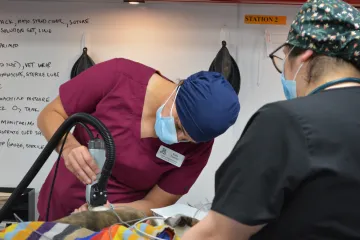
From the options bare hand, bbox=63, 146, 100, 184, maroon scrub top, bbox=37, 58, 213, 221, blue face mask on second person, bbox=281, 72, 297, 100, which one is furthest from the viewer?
maroon scrub top, bbox=37, 58, 213, 221

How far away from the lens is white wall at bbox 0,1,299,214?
8.13ft

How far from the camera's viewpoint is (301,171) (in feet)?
2.14

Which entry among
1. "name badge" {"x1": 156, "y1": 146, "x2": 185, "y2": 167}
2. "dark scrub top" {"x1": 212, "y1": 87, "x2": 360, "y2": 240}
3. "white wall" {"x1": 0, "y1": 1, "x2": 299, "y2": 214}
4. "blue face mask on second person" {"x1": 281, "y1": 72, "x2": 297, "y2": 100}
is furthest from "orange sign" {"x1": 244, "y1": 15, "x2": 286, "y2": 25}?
"dark scrub top" {"x1": 212, "y1": 87, "x2": 360, "y2": 240}

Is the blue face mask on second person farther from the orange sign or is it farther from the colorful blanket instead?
the orange sign

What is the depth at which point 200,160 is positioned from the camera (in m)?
1.58

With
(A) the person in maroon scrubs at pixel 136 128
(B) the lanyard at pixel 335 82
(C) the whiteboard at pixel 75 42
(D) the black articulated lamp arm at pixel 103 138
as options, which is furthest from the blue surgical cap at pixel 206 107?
(C) the whiteboard at pixel 75 42

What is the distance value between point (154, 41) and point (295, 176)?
196 cm

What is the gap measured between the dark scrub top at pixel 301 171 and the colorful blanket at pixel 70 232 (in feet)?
1.00

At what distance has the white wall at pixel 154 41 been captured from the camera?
8.13ft

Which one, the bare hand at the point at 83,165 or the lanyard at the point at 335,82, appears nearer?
the lanyard at the point at 335,82

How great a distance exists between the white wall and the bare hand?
4.79 ft

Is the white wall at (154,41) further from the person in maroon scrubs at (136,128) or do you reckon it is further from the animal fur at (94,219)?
the animal fur at (94,219)


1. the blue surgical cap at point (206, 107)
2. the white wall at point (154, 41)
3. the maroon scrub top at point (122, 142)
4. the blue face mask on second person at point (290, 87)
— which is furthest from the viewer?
the white wall at point (154, 41)

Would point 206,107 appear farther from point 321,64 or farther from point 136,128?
point 321,64
